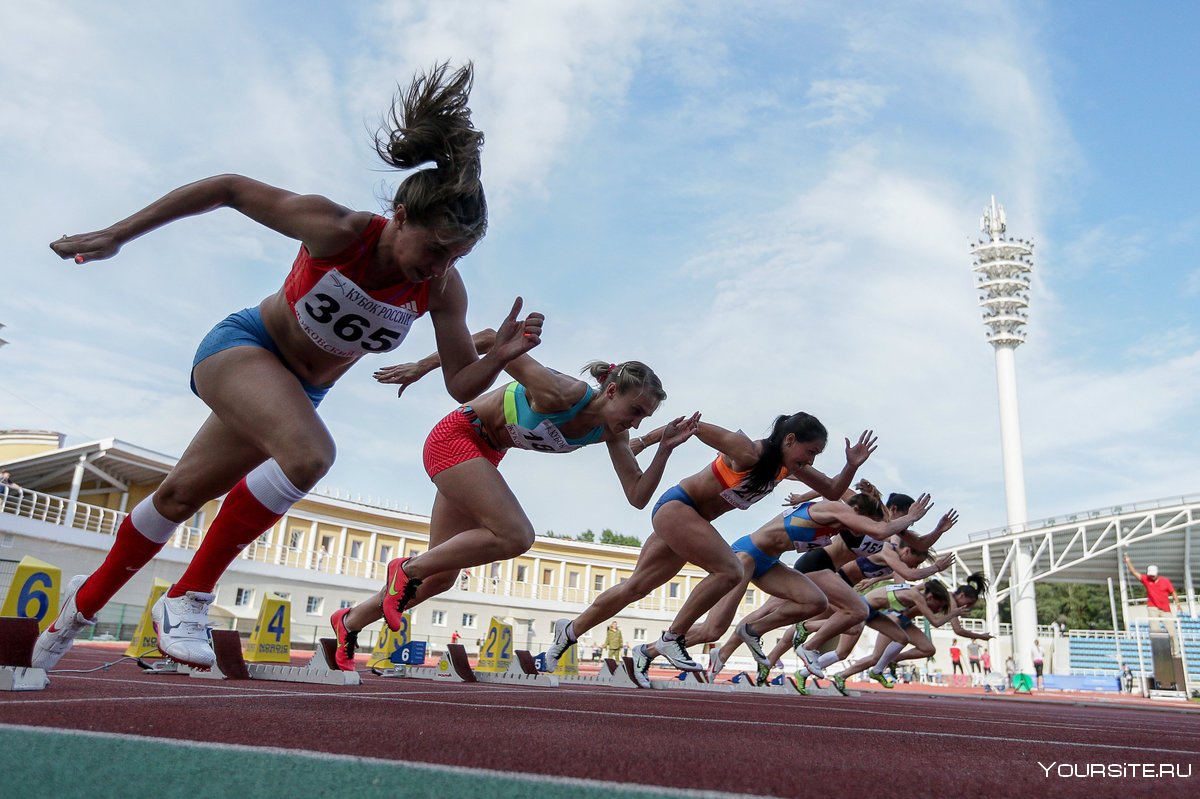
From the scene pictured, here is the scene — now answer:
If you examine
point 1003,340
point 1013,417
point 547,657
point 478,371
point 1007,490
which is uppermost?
point 1003,340

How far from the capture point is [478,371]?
11.7 feet

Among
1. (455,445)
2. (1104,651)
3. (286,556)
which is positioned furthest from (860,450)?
(1104,651)

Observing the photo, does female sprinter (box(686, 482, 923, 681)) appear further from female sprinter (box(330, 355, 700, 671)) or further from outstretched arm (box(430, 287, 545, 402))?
outstretched arm (box(430, 287, 545, 402))

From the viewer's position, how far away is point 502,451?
17.6ft

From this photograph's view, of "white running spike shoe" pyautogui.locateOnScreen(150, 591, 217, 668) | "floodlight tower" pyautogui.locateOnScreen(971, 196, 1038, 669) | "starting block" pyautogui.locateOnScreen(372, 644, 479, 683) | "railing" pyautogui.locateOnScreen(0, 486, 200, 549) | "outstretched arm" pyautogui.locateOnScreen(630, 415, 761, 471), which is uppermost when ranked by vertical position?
"floodlight tower" pyautogui.locateOnScreen(971, 196, 1038, 669)

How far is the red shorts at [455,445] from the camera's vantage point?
499 centimetres

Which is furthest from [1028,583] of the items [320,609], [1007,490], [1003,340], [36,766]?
[36,766]

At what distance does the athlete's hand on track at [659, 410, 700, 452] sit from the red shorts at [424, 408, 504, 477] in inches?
41.1

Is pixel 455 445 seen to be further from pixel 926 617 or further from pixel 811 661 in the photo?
pixel 926 617

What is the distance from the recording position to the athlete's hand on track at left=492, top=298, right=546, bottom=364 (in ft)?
11.6

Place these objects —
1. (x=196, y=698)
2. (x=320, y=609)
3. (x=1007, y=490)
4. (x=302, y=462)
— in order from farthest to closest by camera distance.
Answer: (x=1007, y=490)
(x=320, y=609)
(x=302, y=462)
(x=196, y=698)

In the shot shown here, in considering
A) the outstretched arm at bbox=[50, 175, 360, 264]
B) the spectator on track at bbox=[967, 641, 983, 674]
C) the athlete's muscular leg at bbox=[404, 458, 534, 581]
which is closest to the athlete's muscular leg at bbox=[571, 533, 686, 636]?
the athlete's muscular leg at bbox=[404, 458, 534, 581]

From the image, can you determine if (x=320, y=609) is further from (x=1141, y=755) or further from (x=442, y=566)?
(x=1141, y=755)

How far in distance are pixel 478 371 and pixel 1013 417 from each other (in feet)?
170
